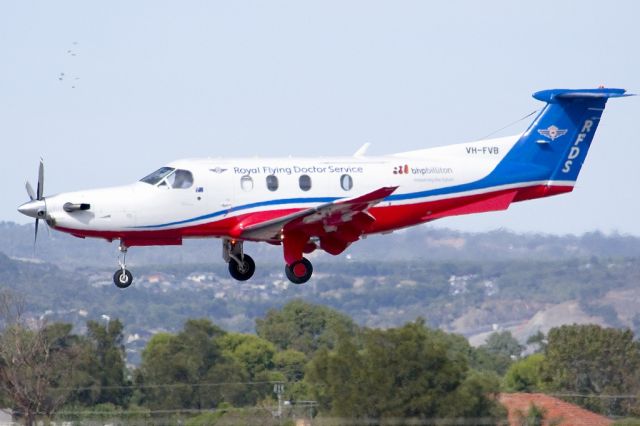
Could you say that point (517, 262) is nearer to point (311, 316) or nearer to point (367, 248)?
point (367, 248)

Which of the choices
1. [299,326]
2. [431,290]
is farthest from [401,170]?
[431,290]

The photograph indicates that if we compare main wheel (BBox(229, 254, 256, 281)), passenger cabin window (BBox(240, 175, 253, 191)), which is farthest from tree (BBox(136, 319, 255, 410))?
passenger cabin window (BBox(240, 175, 253, 191))

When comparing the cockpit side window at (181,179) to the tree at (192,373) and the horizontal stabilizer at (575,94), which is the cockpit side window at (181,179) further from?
the tree at (192,373)

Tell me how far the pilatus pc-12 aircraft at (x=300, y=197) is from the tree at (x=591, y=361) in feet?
77.3

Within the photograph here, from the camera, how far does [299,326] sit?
308 feet

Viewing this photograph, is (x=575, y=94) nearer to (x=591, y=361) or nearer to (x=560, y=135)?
(x=560, y=135)

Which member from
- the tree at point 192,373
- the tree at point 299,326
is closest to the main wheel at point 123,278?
the tree at point 192,373

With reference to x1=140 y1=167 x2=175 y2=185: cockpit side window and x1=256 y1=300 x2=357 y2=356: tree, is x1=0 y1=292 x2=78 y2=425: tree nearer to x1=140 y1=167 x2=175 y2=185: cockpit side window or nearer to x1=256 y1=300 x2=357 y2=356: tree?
x1=140 y1=167 x2=175 y2=185: cockpit side window

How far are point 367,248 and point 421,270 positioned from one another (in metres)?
9.83

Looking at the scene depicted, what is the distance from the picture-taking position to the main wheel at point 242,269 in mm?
36562

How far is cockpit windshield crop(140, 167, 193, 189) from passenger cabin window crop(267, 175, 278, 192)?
1.89m

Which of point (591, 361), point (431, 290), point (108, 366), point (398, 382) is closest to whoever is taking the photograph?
point (398, 382)

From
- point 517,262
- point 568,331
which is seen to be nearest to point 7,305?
point 568,331

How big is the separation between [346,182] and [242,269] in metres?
3.66
